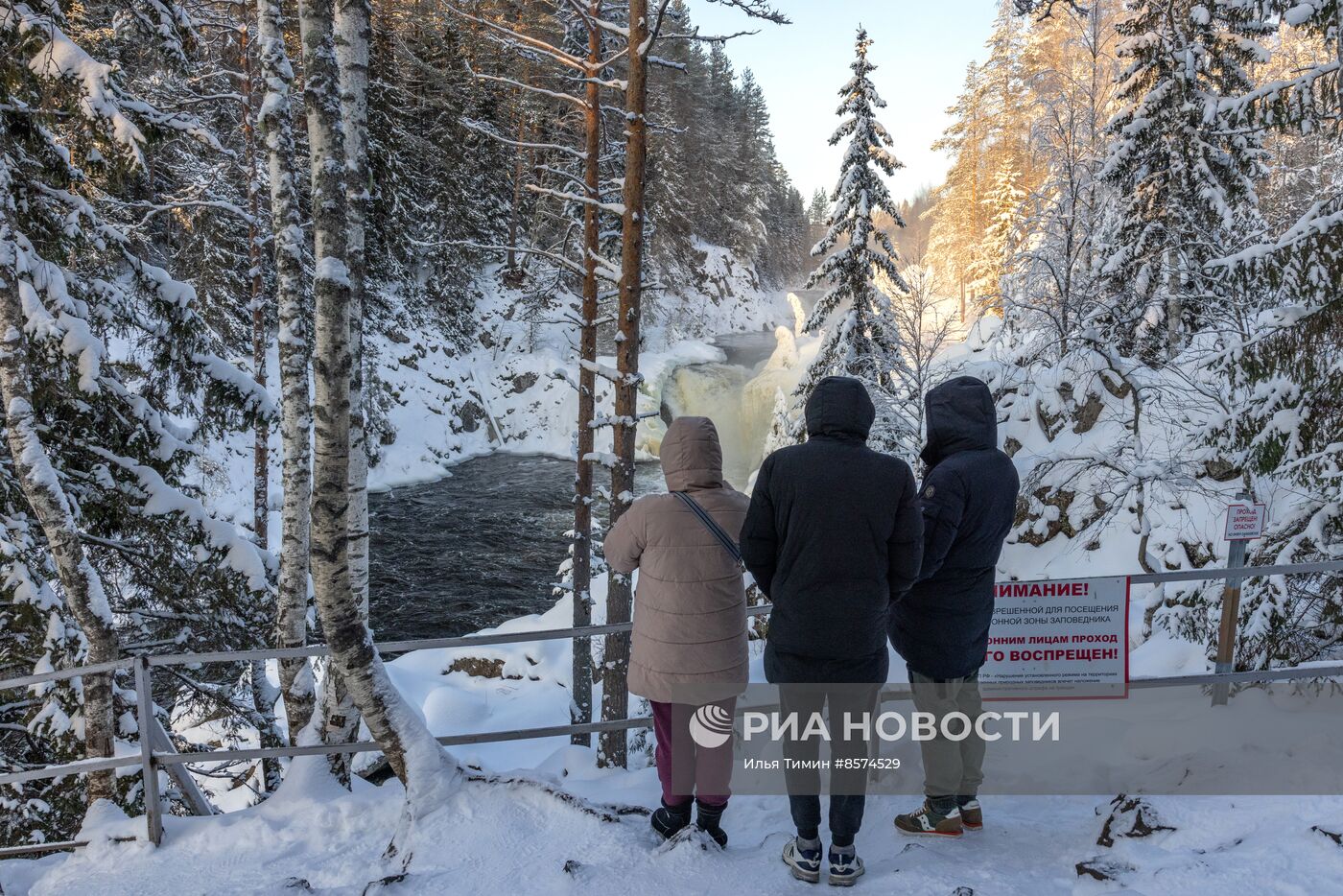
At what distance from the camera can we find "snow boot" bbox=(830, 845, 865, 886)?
2.92 metres

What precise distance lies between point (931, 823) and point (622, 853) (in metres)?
1.39

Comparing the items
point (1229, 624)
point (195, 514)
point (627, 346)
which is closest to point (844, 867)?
point (1229, 624)

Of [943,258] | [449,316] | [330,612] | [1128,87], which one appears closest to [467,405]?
[449,316]

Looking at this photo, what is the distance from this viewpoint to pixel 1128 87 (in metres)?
15.7

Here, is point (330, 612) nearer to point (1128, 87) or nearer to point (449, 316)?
point (1128, 87)

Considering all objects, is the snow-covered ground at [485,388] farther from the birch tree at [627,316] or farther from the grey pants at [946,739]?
the grey pants at [946,739]

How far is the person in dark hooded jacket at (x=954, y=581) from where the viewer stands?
119 inches

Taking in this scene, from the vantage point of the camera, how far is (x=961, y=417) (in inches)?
123

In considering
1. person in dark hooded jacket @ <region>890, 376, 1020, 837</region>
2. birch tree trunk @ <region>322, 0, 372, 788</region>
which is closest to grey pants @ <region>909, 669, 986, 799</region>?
person in dark hooded jacket @ <region>890, 376, 1020, 837</region>

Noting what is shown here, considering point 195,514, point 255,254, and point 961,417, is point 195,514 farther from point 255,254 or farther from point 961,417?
point 255,254

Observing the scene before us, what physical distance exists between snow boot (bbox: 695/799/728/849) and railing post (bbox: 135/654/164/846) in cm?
274

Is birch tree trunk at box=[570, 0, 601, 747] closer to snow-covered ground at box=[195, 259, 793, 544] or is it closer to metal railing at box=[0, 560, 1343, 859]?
metal railing at box=[0, 560, 1343, 859]

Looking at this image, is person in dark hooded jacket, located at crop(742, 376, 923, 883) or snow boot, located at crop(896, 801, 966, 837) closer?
person in dark hooded jacket, located at crop(742, 376, 923, 883)

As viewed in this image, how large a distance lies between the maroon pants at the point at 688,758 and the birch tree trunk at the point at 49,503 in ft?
15.1
